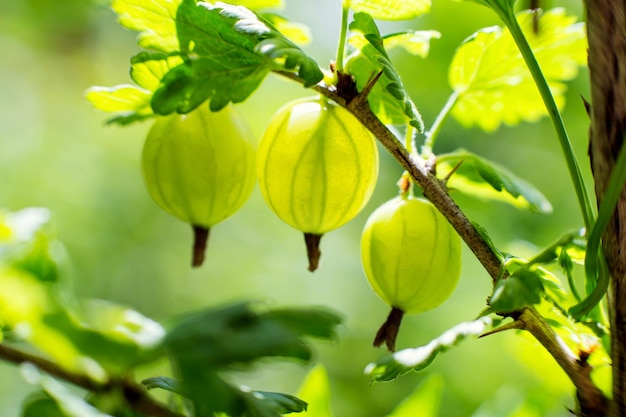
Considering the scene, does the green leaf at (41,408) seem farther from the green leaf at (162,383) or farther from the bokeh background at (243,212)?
the bokeh background at (243,212)

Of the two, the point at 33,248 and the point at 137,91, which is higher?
the point at 137,91

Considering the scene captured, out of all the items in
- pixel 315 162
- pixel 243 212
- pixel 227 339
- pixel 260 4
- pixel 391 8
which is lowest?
pixel 227 339

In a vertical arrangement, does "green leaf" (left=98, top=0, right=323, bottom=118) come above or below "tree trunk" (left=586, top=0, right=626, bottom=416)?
above

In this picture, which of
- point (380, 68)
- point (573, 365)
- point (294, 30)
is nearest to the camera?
point (573, 365)

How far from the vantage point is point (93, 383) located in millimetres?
520

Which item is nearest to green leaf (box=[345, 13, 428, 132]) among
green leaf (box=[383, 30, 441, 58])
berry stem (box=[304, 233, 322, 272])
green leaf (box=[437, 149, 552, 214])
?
green leaf (box=[383, 30, 441, 58])

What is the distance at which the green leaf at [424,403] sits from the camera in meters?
1.04

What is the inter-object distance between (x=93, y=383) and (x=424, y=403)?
65 centimetres

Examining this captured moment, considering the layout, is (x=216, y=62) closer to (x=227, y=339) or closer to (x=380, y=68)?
(x=380, y=68)

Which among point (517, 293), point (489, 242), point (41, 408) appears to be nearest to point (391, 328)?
point (489, 242)

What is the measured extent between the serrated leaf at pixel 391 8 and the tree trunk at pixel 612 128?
290 millimetres

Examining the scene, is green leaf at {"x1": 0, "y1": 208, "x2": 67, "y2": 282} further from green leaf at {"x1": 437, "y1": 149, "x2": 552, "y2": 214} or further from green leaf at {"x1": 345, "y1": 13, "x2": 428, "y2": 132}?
green leaf at {"x1": 437, "y1": 149, "x2": 552, "y2": 214}

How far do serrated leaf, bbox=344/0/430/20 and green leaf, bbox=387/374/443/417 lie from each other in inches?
21.8

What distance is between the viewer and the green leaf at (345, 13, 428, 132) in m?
0.80
